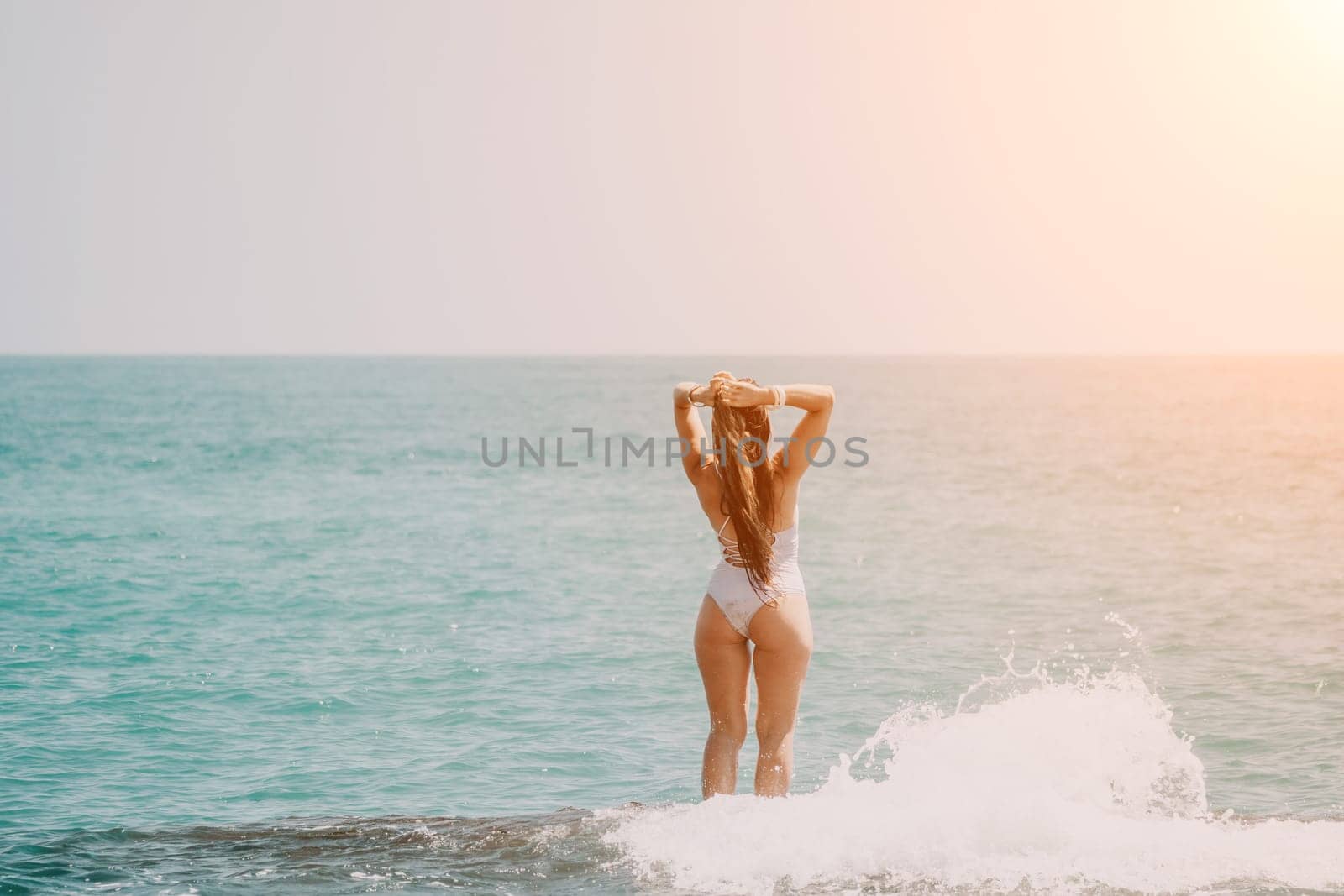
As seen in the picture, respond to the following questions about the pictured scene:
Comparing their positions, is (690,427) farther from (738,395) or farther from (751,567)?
(751,567)

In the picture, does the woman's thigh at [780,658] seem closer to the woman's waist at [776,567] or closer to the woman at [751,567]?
the woman at [751,567]

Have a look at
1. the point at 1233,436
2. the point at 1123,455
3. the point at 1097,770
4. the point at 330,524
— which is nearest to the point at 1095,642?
the point at 1097,770

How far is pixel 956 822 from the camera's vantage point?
532 cm

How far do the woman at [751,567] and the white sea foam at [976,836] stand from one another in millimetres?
293

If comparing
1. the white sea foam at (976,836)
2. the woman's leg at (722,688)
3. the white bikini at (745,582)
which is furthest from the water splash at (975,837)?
the white bikini at (745,582)

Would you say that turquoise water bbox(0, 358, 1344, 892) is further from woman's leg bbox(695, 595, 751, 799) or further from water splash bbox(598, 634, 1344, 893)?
woman's leg bbox(695, 595, 751, 799)

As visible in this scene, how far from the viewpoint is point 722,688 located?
219 inches

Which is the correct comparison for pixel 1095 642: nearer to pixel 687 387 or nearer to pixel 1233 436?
pixel 687 387

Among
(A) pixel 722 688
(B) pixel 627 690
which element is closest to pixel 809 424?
(A) pixel 722 688

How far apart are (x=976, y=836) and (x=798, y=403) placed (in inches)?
78.5

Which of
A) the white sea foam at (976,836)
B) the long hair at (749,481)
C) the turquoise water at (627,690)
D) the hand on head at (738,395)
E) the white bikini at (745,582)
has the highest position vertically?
the hand on head at (738,395)

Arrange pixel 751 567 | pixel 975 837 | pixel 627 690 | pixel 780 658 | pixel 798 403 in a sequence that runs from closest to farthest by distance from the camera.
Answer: pixel 798 403, pixel 975 837, pixel 751 567, pixel 780 658, pixel 627 690

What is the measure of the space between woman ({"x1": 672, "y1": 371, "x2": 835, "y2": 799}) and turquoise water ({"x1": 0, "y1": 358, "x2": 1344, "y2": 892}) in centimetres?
33

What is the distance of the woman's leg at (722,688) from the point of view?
553 centimetres
